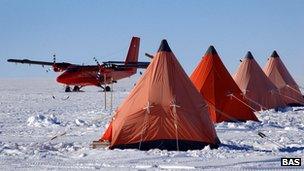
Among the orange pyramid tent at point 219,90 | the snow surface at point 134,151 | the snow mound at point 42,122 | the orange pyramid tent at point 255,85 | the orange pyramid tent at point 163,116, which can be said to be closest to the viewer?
the snow surface at point 134,151

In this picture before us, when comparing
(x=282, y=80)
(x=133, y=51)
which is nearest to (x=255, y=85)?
(x=282, y=80)

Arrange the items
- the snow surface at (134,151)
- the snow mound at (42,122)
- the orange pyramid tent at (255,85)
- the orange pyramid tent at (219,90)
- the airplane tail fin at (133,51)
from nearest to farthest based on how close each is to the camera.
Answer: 1. the snow surface at (134,151)
2. the snow mound at (42,122)
3. the orange pyramid tent at (219,90)
4. the orange pyramid tent at (255,85)
5. the airplane tail fin at (133,51)

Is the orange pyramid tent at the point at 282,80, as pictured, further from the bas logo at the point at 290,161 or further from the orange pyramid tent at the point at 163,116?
the bas logo at the point at 290,161

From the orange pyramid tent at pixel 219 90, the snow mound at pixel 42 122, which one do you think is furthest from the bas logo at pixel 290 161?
the snow mound at pixel 42 122

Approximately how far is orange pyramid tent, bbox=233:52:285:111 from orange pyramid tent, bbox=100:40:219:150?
12.9 m

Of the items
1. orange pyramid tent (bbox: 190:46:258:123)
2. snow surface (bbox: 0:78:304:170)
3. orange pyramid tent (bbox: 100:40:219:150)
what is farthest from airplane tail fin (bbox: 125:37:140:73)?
orange pyramid tent (bbox: 100:40:219:150)

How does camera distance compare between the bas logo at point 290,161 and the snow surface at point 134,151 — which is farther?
the snow surface at point 134,151

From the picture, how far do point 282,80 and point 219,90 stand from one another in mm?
10952

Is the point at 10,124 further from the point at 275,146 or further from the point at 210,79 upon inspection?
the point at 275,146

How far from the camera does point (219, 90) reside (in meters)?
21.2

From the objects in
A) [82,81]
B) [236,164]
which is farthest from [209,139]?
[82,81]

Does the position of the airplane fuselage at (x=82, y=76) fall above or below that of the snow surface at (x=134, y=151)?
above

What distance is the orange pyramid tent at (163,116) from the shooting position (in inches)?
535

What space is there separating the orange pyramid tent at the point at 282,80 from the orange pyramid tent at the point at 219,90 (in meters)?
9.77
